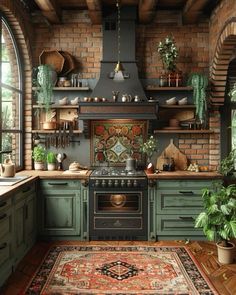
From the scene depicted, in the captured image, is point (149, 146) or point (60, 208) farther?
point (149, 146)

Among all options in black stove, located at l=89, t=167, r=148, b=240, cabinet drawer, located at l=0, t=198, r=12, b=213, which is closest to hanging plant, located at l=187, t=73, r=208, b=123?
black stove, located at l=89, t=167, r=148, b=240

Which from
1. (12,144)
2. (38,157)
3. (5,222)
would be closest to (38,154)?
(38,157)

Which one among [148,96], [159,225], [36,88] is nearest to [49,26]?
[36,88]

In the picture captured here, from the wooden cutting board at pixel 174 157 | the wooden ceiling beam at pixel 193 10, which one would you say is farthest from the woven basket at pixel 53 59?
the wooden cutting board at pixel 174 157

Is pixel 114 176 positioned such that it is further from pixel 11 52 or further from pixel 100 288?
Result: pixel 11 52

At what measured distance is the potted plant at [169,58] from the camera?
4.29 m

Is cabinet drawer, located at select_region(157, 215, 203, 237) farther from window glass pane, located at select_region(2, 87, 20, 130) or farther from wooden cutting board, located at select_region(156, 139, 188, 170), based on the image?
window glass pane, located at select_region(2, 87, 20, 130)

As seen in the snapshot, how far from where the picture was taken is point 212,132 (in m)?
4.46

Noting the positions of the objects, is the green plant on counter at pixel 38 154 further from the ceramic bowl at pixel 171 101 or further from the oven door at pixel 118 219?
the ceramic bowl at pixel 171 101

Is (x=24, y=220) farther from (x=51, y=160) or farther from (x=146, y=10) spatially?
(x=146, y=10)

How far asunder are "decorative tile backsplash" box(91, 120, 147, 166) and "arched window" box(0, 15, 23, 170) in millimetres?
1083

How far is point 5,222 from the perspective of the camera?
2.81m

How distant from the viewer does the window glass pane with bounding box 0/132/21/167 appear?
4.01 m

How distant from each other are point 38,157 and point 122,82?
5.27 feet
